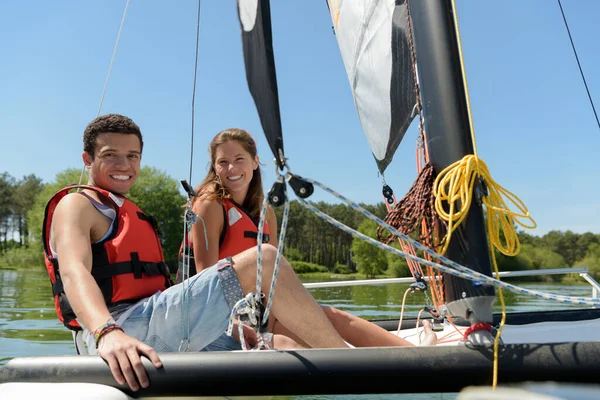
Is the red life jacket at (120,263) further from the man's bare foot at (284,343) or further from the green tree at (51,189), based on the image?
the green tree at (51,189)

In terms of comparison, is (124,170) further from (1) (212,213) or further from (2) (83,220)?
(1) (212,213)

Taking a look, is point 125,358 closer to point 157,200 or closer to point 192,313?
point 192,313

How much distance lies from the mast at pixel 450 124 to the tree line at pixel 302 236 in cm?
3598

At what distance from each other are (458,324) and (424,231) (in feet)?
5.20

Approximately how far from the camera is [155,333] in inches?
77.1

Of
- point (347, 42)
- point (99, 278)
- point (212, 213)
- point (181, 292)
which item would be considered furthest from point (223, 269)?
point (347, 42)

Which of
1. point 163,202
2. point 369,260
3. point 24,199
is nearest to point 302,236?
point 369,260

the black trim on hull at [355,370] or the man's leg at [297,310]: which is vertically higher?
the man's leg at [297,310]

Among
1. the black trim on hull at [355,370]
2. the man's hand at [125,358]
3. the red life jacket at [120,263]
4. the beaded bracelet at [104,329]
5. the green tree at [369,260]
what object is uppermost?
the green tree at [369,260]

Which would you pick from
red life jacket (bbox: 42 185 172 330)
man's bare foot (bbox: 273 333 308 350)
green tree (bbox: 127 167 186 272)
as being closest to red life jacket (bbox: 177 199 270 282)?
red life jacket (bbox: 42 185 172 330)

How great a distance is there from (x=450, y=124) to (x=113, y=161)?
4.81 feet

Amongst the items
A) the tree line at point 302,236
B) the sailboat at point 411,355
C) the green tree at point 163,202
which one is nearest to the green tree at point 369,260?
the tree line at point 302,236

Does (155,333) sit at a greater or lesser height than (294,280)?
lesser

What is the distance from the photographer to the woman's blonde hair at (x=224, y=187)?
2.95 m
